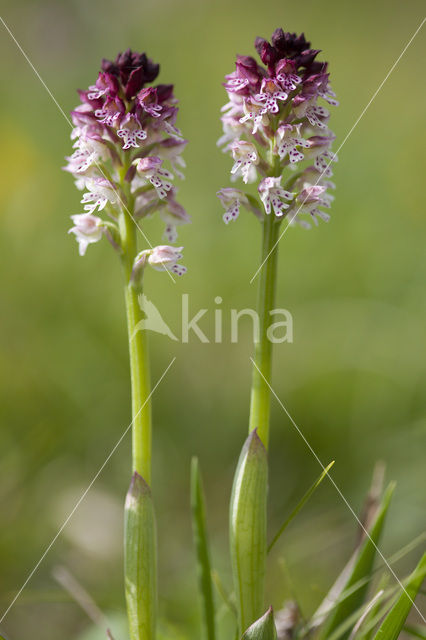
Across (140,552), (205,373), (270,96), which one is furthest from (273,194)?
(205,373)

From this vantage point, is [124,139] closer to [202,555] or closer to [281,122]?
[281,122]

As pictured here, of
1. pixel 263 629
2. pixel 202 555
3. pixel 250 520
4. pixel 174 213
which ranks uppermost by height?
pixel 174 213

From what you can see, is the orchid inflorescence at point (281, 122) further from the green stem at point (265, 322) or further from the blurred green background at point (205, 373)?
the blurred green background at point (205, 373)

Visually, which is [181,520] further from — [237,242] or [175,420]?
[237,242]

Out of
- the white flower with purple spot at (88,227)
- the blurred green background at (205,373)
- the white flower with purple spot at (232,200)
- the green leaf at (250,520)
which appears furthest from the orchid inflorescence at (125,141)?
the blurred green background at (205,373)

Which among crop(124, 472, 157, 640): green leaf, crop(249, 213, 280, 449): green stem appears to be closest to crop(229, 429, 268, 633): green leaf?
crop(249, 213, 280, 449): green stem

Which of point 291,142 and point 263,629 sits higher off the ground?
point 291,142
